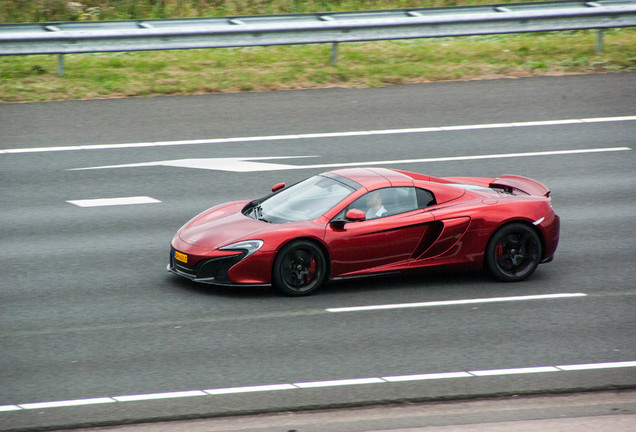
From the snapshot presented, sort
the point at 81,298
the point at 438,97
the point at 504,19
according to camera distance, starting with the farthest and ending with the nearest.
Result: 1. the point at 504,19
2. the point at 438,97
3. the point at 81,298

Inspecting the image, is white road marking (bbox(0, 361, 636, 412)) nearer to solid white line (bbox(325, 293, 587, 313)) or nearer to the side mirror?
solid white line (bbox(325, 293, 587, 313))

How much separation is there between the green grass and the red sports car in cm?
854

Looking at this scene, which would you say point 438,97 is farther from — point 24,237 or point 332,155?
point 24,237

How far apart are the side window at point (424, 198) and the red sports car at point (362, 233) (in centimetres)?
1

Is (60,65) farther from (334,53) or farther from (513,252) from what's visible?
(513,252)

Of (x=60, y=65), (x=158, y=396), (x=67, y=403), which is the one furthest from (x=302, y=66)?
(x=67, y=403)

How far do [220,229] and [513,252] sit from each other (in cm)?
317

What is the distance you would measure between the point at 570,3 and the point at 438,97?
15.8ft

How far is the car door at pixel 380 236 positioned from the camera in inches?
378

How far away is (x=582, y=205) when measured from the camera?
42.2ft

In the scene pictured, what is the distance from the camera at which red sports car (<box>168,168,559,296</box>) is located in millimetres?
9461

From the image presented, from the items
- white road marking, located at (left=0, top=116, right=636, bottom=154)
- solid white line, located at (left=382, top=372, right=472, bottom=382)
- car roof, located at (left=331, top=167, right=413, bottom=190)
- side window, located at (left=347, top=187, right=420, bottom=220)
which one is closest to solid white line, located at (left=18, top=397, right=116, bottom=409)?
solid white line, located at (left=382, top=372, right=472, bottom=382)

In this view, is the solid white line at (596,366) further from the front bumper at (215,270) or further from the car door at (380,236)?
the front bumper at (215,270)

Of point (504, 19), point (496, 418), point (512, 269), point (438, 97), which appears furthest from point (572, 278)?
point (504, 19)
